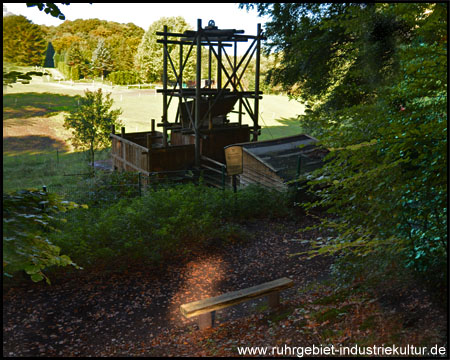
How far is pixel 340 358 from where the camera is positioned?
4.39 meters

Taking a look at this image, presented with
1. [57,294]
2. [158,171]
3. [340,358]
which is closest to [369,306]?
[340,358]

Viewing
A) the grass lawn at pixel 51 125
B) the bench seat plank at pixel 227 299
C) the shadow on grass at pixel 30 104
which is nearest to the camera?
the bench seat plank at pixel 227 299

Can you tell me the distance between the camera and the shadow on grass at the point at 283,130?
125ft

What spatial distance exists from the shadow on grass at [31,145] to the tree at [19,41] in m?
26.8

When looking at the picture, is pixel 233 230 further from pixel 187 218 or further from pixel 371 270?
pixel 371 270

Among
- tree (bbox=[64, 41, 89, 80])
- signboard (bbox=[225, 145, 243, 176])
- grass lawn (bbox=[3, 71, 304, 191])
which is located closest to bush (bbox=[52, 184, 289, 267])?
signboard (bbox=[225, 145, 243, 176])

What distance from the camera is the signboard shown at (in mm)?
13548

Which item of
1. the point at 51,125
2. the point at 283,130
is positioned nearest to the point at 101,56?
the point at 51,125

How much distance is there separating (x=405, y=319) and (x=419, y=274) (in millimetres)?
539

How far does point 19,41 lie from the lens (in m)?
4.30

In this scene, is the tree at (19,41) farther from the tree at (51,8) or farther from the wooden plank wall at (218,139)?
the wooden plank wall at (218,139)

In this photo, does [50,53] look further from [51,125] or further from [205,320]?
[205,320]

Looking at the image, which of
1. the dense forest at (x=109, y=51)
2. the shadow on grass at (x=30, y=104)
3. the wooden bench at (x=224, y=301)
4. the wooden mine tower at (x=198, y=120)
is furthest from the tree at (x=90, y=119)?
the wooden bench at (x=224, y=301)

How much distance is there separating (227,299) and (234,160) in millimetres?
7784
